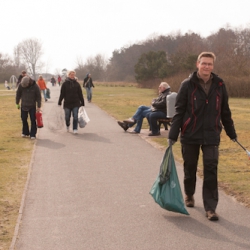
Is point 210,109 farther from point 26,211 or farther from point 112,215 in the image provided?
point 26,211

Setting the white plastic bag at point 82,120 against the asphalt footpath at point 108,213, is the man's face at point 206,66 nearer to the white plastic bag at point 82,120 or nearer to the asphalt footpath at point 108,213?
the asphalt footpath at point 108,213

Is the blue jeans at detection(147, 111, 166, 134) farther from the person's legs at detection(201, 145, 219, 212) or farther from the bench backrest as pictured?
the person's legs at detection(201, 145, 219, 212)

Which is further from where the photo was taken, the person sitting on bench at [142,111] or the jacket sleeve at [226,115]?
the person sitting on bench at [142,111]

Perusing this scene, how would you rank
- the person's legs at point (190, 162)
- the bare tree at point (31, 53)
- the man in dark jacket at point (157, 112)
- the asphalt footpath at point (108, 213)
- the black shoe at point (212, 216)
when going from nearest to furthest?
the asphalt footpath at point (108, 213)
the black shoe at point (212, 216)
the person's legs at point (190, 162)
the man in dark jacket at point (157, 112)
the bare tree at point (31, 53)

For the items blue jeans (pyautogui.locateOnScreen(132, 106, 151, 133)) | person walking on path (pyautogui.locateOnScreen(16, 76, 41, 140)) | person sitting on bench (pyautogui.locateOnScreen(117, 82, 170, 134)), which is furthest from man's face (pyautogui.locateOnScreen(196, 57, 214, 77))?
blue jeans (pyautogui.locateOnScreen(132, 106, 151, 133))

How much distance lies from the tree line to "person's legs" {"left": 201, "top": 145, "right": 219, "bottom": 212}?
109 feet

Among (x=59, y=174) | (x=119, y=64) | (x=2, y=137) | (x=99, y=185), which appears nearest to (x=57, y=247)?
(x=99, y=185)

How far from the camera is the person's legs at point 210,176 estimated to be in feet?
19.1

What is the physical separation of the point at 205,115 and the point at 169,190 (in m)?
0.97

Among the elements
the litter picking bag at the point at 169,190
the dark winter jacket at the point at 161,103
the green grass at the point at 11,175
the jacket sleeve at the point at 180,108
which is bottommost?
the green grass at the point at 11,175

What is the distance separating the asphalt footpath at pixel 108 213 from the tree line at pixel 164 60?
1195 inches

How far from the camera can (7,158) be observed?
32.9 ft

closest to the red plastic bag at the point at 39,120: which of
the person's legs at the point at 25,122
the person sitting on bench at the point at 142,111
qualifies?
the person's legs at the point at 25,122

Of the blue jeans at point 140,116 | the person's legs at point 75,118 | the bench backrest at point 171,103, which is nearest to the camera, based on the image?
the bench backrest at point 171,103
